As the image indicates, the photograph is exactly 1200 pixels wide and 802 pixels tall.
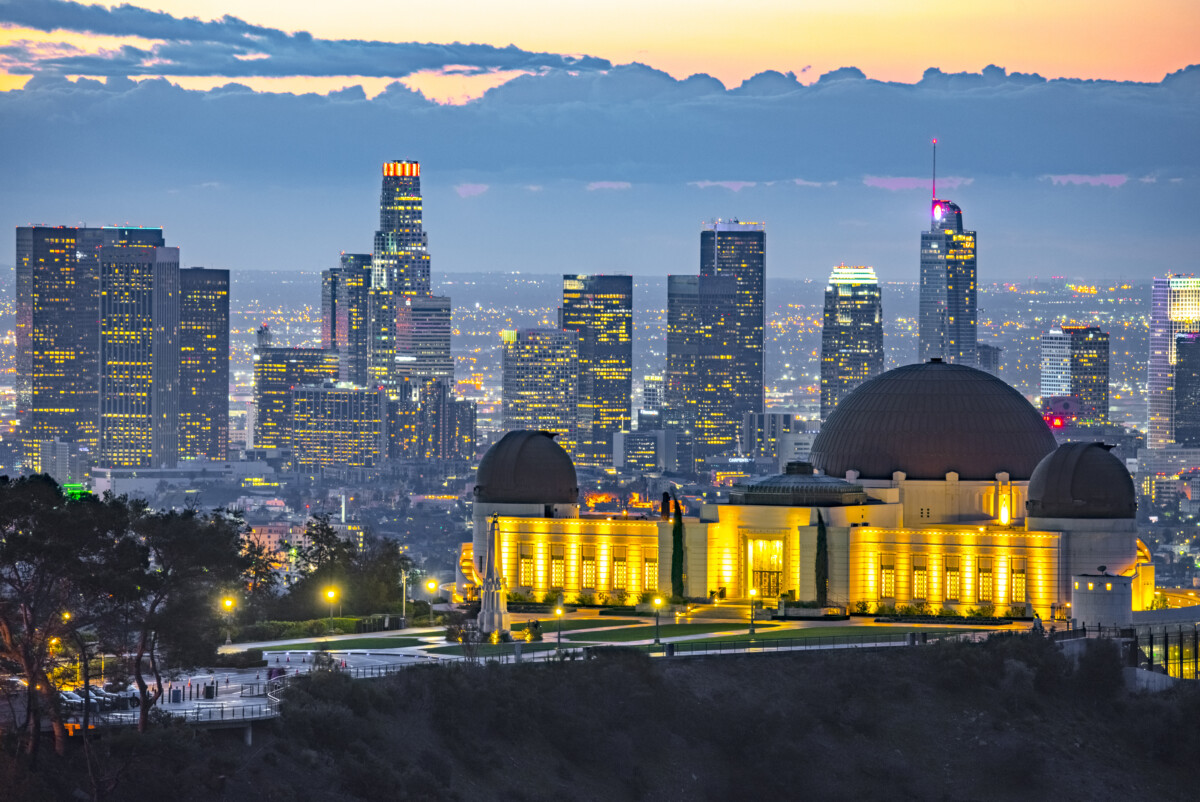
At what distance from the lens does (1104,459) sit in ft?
428

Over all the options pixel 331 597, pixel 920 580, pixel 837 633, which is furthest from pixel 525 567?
pixel 837 633

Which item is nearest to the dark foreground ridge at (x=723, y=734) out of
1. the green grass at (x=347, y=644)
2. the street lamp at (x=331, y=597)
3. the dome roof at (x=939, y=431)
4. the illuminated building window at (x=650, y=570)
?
the green grass at (x=347, y=644)

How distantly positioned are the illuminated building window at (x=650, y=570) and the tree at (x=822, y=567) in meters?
9.95

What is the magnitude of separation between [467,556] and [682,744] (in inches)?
1774

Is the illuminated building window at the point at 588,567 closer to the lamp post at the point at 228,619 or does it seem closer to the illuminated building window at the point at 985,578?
the illuminated building window at the point at 985,578

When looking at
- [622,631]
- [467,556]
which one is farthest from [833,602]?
[467,556]

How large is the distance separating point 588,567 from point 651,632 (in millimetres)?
18022

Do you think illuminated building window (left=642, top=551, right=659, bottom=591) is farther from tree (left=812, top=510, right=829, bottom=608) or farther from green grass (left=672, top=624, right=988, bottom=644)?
green grass (left=672, top=624, right=988, bottom=644)

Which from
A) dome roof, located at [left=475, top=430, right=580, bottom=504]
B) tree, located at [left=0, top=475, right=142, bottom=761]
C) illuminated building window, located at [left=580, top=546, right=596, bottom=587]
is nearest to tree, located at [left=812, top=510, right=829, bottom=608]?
illuminated building window, located at [left=580, top=546, right=596, bottom=587]

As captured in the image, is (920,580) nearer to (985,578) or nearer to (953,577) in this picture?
(953,577)

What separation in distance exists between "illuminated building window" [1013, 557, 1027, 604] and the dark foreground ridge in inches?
560

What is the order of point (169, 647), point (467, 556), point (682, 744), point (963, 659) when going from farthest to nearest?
point (467, 556), point (963, 659), point (682, 744), point (169, 647)

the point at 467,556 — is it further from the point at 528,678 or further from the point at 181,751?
the point at 181,751

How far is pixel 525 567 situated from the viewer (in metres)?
139
